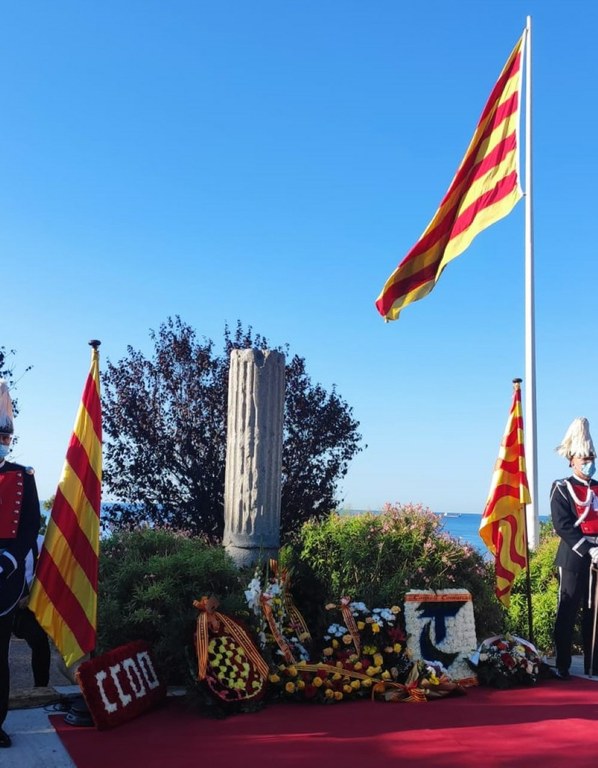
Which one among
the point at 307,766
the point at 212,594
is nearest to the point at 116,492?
the point at 212,594

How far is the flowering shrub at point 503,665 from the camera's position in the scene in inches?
264

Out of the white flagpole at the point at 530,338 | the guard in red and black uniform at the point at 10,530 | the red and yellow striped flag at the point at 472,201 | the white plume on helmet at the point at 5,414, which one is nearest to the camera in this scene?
the guard in red and black uniform at the point at 10,530

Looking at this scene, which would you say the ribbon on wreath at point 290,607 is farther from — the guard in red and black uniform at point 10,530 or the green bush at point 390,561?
the guard in red and black uniform at point 10,530

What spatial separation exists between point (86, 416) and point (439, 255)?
4727mm

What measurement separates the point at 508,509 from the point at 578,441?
936 mm

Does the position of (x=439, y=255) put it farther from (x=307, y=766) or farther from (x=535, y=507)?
(x=307, y=766)

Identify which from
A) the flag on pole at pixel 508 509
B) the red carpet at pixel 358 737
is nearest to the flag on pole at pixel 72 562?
the red carpet at pixel 358 737

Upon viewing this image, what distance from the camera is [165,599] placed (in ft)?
20.4

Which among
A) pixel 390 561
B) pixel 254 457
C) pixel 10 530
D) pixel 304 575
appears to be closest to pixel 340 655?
pixel 304 575

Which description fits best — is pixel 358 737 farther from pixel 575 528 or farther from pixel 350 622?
pixel 575 528

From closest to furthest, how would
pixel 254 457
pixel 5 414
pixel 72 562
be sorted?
pixel 5 414, pixel 72 562, pixel 254 457

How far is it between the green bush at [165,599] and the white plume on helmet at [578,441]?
3219 millimetres

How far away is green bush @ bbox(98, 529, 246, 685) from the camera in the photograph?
599cm

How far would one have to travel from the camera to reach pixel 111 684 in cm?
525
